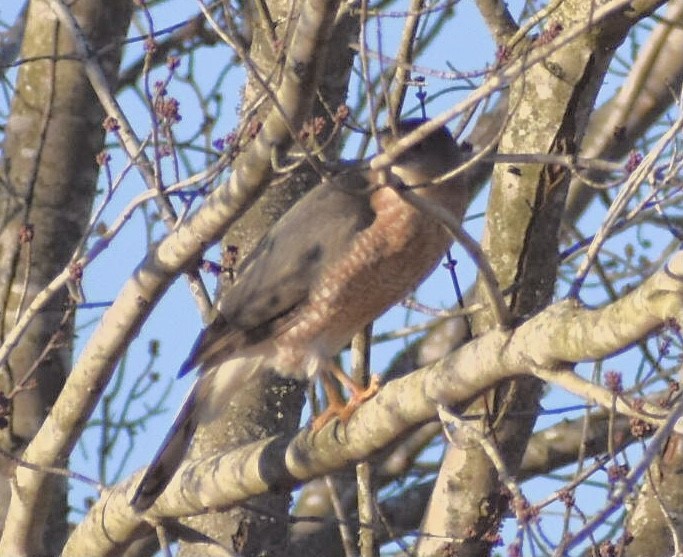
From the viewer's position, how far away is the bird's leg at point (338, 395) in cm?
502

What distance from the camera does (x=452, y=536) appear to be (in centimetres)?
503

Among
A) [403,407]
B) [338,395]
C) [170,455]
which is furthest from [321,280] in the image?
[403,407]

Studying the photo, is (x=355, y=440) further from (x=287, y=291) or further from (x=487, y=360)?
(x=287, y=291)

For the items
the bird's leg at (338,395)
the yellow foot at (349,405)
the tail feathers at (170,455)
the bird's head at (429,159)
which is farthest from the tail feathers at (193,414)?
the bird's head at (429,159)

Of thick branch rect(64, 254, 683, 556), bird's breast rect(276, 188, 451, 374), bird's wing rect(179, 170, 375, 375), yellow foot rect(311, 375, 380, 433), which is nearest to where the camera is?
thick branch rect(64, 254, 683, 556)

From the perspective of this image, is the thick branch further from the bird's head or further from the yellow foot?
the bird's head

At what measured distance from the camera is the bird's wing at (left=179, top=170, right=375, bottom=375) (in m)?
5.57

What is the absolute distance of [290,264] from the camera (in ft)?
18.5

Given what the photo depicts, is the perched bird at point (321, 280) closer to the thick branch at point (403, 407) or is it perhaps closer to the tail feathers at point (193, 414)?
the tail feathers at point (193, 414)

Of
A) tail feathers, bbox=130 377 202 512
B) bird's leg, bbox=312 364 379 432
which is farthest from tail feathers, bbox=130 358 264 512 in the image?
bird's leg, bbox=312 364 379 432

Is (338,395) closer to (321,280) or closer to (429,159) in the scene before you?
(321,280)

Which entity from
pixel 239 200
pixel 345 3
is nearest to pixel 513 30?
pixel 345 3

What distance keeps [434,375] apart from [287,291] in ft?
5.78

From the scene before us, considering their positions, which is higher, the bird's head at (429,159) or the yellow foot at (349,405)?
the bird's head at (429,159)
